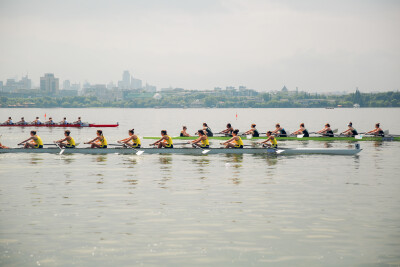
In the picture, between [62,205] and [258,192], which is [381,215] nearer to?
[258,192]

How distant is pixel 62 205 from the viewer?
19266 mm

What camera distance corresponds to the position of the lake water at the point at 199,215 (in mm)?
13078

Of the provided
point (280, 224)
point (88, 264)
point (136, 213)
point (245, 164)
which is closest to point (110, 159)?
point (245, 164)

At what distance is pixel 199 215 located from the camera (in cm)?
1752

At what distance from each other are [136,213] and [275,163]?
16.9 m

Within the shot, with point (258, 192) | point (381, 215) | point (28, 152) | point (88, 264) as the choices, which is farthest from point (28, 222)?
point (28, 152)

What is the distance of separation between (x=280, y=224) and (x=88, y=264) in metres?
6.49

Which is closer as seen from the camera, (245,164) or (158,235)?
(158,235)

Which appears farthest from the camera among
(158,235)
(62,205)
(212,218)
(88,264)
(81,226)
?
(62,205)

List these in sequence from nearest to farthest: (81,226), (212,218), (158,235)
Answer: (158,235) → (81,226) → (212,218)

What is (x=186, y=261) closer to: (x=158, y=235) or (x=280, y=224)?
(x=158, y=235)

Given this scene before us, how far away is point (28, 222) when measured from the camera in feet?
54.3

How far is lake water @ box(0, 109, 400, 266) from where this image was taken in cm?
1308

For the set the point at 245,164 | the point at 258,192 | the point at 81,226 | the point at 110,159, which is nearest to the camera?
the point at 81,226
